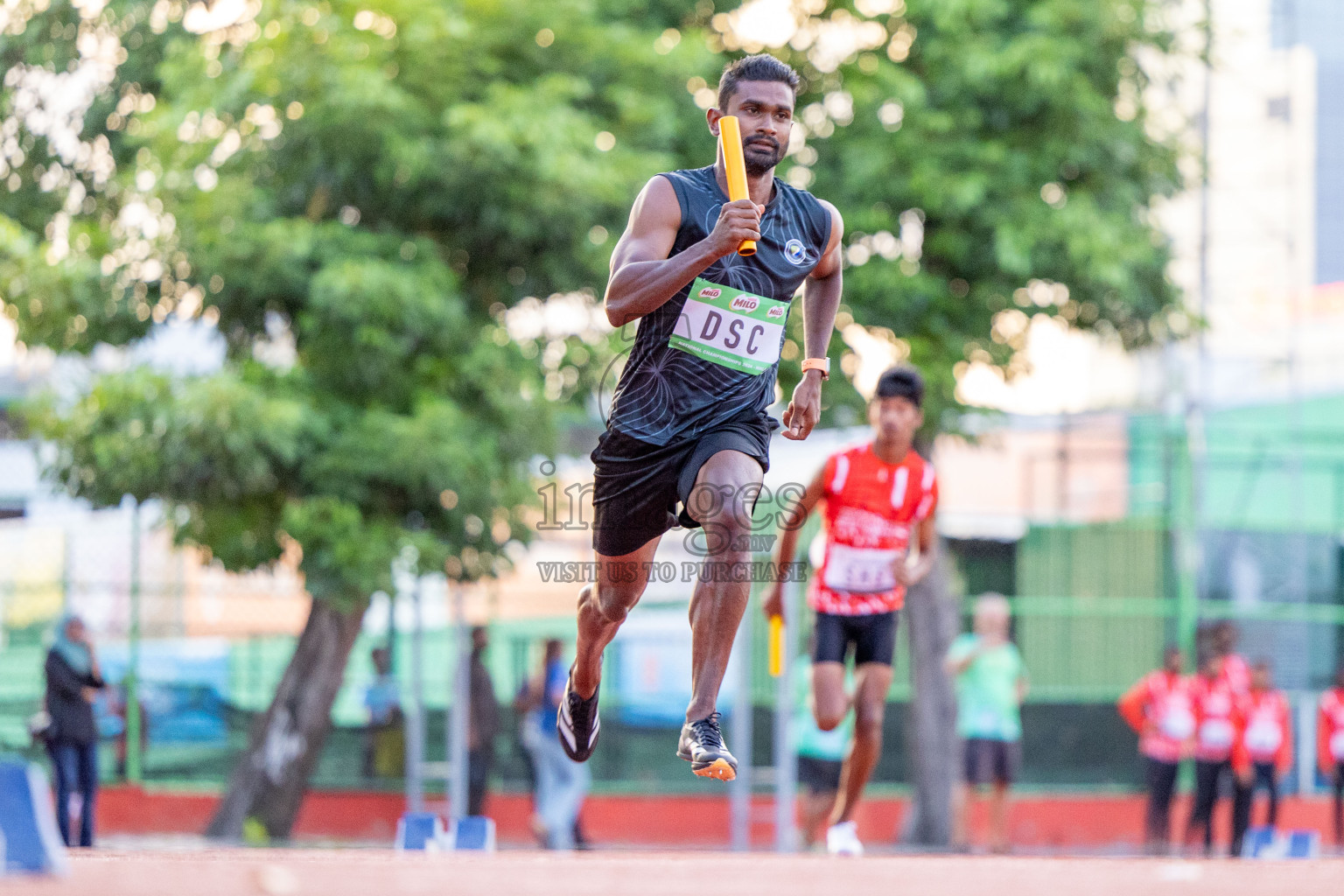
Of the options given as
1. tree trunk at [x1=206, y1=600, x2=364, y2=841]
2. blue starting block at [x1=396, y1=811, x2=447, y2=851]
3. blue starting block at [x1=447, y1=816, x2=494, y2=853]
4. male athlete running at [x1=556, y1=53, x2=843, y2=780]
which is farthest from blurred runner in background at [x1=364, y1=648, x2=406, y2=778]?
male athlete running at [x1=556, y1=53, x2=843, y2=780]

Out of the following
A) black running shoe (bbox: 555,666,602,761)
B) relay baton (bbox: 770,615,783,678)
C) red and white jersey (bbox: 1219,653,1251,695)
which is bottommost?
red and white jersey (bbox: 1219,653,1251,695)

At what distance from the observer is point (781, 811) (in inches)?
531

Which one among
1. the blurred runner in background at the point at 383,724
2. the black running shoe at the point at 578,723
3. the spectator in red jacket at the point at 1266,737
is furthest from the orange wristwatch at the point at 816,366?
the spectator in red jacket at the point at 1266,737

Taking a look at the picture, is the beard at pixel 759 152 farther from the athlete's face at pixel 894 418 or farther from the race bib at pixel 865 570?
the race bib at pixel 865 570

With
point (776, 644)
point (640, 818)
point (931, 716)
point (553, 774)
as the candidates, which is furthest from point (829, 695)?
point (931, 716)

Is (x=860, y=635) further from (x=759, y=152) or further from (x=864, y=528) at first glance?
(x=759, y=152)

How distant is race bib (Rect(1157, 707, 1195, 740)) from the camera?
1435 cm

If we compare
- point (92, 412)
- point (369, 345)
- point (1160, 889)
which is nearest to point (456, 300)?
point (369, 345)

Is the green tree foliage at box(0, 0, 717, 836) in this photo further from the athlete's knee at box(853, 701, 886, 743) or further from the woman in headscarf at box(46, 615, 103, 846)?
the athlete's knee at box(853, 701, 886, 743)

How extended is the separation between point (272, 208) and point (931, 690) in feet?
23.8

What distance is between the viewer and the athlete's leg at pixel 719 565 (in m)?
5.11

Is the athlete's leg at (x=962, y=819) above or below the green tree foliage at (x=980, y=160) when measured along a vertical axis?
below

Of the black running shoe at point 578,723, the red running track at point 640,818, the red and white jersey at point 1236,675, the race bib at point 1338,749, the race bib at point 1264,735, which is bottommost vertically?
the red running track at point 640,818

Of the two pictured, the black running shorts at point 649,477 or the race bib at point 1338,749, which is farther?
the race bib at point 1338,749
